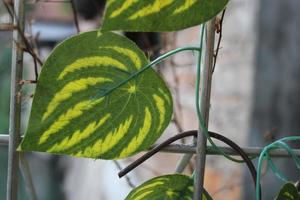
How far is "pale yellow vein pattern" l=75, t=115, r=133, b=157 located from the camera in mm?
445

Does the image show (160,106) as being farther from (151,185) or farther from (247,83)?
(247,83)

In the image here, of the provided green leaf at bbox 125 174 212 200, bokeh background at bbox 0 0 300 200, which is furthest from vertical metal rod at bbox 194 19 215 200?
bokeh background at bbox 0 0 300 200

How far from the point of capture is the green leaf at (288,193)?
1.52ft

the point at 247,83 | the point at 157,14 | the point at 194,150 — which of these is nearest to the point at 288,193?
the point at 194,150

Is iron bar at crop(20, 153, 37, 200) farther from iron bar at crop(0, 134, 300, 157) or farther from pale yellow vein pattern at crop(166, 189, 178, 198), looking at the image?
pale yellow vein pattern at crop(166, 189, 178, 198)

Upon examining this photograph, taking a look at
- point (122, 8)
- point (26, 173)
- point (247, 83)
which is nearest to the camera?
point (122, 8)

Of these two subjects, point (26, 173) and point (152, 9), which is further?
point (26, 173)

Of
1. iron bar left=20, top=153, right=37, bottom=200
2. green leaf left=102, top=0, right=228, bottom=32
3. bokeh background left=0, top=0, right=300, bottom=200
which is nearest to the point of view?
green leaf left=102, top=0, right=228, bottom=32

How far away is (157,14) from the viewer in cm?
40

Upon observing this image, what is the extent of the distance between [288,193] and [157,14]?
187 millimetres

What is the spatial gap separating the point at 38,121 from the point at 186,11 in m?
0.14

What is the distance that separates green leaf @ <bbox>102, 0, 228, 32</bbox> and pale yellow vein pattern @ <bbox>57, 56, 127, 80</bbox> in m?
0.05

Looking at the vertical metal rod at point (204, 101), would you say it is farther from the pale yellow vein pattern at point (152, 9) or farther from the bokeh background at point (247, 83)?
the bokeh background at point (247, 83)

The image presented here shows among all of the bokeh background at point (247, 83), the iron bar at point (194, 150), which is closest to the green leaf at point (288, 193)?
the iron bar at point (194, 150)
